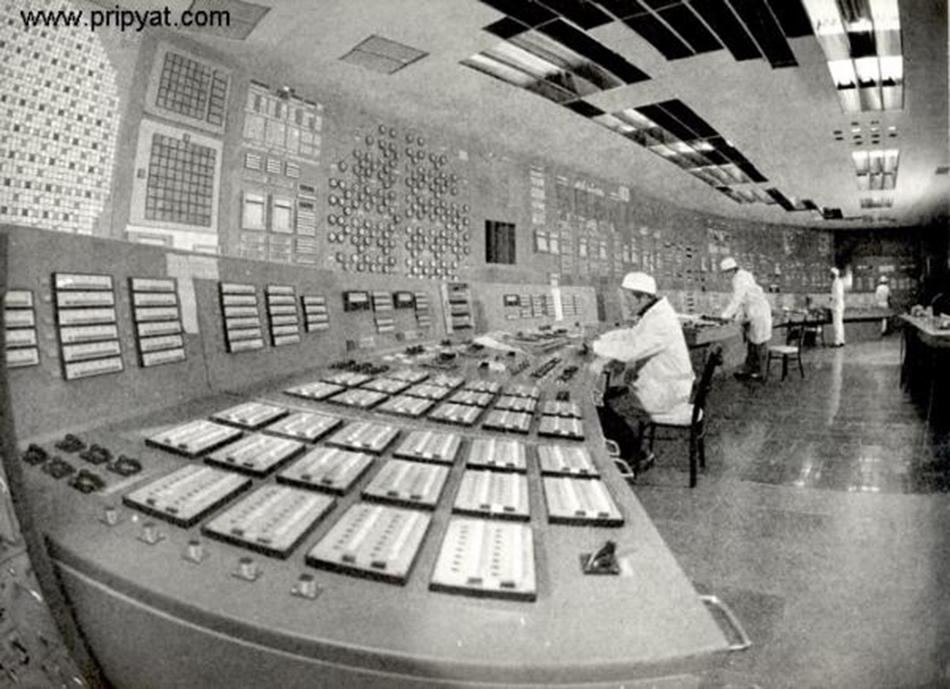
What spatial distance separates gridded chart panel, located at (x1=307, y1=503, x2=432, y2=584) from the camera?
62cm

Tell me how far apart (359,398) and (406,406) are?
0.14 m

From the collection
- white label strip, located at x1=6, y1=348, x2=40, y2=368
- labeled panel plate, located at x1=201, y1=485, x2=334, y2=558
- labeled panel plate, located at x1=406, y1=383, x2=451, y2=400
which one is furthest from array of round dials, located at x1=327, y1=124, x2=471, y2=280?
labeled panel plate, located at x1=201, y1=485, x2=334, y2=558

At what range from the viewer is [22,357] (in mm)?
920

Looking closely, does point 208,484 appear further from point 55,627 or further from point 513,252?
point 513,252

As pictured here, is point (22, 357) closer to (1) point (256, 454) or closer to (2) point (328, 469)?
(1) point (256, 454)

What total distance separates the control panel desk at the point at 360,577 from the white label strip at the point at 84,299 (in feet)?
0.87

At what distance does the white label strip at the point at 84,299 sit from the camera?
3.32ft

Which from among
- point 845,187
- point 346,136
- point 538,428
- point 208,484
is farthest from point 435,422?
point 845,187

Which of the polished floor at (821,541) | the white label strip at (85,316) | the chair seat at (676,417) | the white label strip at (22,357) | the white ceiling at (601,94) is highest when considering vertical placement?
the white ceiling at (601,94)

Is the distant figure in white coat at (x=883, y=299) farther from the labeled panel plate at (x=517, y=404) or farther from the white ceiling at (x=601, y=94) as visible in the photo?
the labeled panel plate at (x=517, y=404)

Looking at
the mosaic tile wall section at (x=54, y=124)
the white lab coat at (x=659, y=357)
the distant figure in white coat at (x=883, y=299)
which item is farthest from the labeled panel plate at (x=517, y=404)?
the distant figure in white coat at (x=883, y=299)

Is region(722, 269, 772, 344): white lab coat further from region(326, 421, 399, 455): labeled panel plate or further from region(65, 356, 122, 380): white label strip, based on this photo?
region(65, 356, 122, 380): white label strip

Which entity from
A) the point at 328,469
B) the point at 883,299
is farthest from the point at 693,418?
the point at 883,299

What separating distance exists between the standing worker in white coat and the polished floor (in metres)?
2.16
